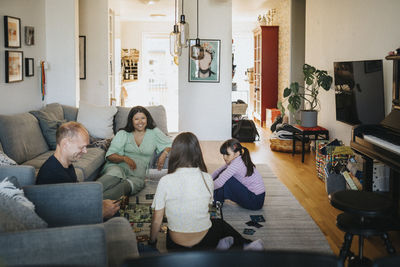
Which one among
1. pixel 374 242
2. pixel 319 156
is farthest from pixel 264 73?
pixel 374 242

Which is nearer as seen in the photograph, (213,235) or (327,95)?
(213,235)

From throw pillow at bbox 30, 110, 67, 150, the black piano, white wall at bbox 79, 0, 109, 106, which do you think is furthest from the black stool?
white wall at bbox 79, 0, 109, 106

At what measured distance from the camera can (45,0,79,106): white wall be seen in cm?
613

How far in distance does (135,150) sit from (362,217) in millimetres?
2597

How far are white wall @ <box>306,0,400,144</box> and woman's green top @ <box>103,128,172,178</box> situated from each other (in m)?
2.42

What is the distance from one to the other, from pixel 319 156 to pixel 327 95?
158cm

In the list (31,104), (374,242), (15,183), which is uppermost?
(31,104)

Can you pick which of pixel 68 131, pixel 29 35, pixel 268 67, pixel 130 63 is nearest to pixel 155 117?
pixel 29 35

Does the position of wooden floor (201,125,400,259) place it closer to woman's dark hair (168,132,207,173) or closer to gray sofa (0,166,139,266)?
woman's dark hair (168,132,207,173)

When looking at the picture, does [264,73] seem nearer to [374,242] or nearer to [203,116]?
[203,116]

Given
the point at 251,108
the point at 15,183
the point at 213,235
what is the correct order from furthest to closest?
the point at 251,108 < the point at 213,235 < the point at 15,183

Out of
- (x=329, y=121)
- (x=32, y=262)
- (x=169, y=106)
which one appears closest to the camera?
(x=32, y=262)

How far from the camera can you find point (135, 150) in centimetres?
462

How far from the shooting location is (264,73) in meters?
10.6
